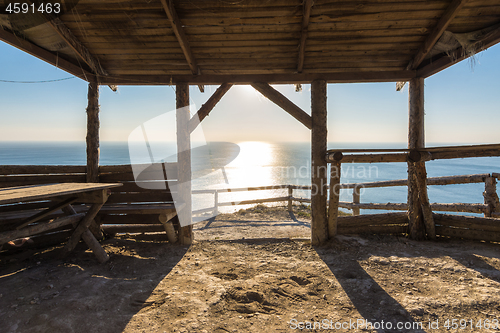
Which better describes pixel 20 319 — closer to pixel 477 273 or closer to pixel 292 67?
pixel 292 67

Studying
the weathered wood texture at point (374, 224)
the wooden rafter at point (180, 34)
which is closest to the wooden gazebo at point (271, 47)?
the wooden rafter at point (180, 34)

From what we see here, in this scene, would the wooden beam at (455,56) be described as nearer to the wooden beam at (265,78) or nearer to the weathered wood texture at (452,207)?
the wooden beam at (265,78)

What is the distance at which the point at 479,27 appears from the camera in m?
3.52

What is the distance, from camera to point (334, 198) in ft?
14.5

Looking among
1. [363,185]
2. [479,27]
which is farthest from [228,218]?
[479,27]

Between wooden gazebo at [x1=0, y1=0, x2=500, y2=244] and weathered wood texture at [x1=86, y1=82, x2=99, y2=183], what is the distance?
0.06ft

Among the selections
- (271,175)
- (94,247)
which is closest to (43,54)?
(94,247)

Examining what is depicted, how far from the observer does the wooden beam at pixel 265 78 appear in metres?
4.40

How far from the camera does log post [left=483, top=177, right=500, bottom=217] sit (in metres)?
5.01

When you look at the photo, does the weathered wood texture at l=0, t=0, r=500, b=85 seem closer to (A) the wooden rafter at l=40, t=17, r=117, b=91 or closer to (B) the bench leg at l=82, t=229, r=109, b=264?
(A) the wooden rafter at l=40, t=17, r=117, b=91

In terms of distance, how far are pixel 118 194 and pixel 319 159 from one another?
3.87 m

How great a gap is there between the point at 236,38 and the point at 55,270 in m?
4.18

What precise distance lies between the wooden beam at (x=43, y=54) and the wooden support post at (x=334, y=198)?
465 cm

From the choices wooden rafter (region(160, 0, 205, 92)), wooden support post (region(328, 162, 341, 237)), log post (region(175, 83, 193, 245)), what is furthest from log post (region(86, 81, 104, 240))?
wooden support post (region(328, 162, 341, 237))
